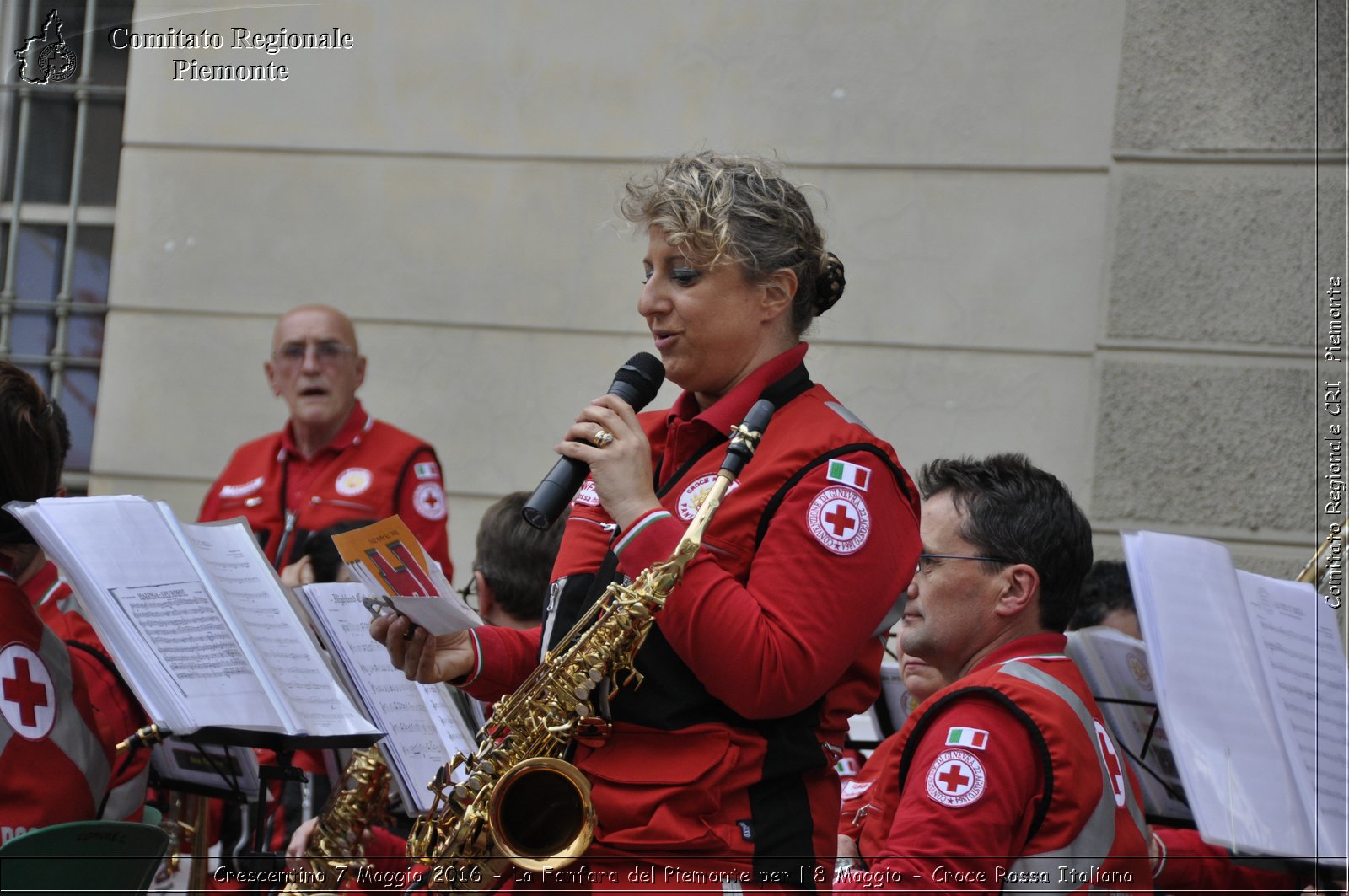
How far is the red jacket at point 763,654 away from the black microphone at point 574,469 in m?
0.15

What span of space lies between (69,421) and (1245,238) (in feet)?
19.2

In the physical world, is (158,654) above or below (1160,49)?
Answer: below

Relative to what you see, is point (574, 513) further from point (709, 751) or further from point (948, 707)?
point (948, 707)

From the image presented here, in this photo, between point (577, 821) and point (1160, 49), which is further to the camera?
point (1160, 49)

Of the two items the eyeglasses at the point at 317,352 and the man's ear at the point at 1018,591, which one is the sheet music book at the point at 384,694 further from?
the eyeglasses at the point at 317,352

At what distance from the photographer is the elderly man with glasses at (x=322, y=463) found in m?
5.86

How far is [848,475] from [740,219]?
0.60 m

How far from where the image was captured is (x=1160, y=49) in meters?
6.22

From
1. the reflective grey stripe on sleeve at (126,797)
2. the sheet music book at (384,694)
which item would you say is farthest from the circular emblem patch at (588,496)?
the reflective grey stripe on sleeve at (126,797)

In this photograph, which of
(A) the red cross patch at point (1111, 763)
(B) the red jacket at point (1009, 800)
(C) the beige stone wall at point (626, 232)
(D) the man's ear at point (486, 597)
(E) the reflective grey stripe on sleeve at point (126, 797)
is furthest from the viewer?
(C) the beige stone wall at point (626, 232)

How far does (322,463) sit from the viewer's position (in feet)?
20.1

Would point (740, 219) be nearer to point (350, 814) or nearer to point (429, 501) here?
point (350, 814)

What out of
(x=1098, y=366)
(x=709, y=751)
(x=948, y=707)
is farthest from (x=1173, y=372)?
(x=709, y=751)

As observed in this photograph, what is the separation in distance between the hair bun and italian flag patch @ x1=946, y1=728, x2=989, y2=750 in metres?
0.95
